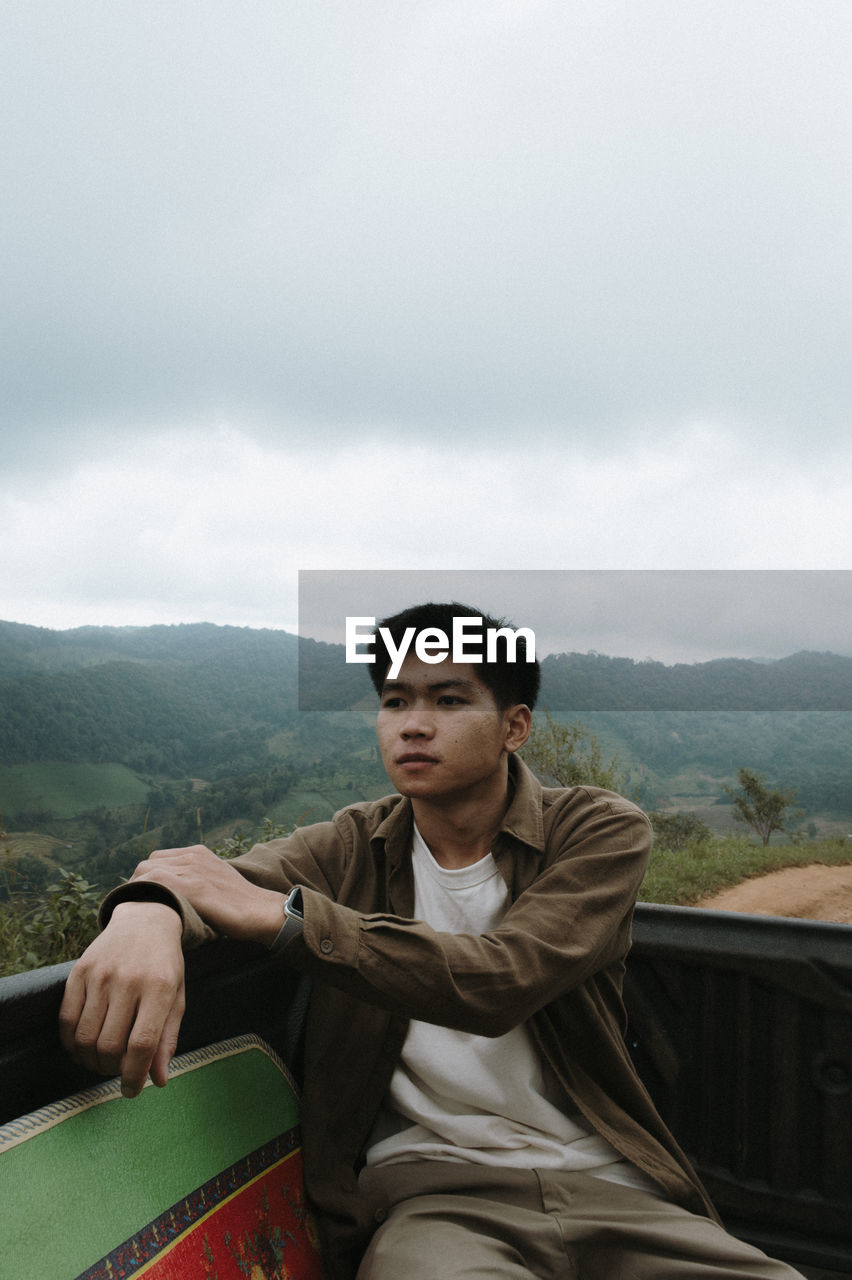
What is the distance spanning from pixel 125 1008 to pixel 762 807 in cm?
1816

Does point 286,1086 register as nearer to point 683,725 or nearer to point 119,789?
point 119,789

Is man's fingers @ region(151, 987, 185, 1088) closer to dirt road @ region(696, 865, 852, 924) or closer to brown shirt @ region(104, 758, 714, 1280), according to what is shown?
brown shirt @ region(104, 758, 714, 1280)

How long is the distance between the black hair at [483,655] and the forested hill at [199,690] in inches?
403

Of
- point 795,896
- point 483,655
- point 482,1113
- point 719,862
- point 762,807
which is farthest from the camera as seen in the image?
point 762,807

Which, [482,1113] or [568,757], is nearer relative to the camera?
[482,1113]

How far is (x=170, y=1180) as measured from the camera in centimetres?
123

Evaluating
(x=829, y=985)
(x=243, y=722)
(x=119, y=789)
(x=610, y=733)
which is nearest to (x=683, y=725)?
(x=610, y=733)

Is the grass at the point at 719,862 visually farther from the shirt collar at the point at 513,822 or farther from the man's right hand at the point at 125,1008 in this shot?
the man's right hand at the point at 125,1008

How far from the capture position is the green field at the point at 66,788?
1240 cm

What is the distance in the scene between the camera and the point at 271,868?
1555 mm

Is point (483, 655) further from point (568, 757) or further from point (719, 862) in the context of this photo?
point (719, 862)

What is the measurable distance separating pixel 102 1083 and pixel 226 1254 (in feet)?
0.97

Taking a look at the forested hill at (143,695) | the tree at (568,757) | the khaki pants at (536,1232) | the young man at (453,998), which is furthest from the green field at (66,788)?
the khaki pants at (536,1232)

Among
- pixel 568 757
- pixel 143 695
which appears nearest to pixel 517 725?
pixel 568 757
